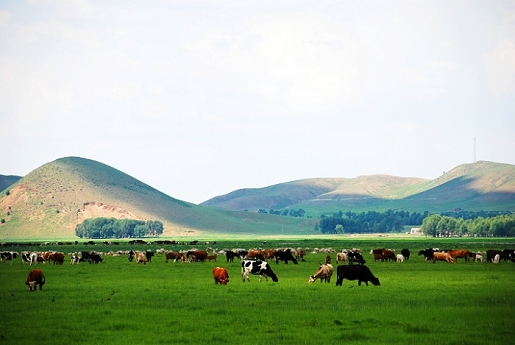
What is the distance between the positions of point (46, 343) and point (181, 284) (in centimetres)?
1778

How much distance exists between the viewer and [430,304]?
29.6 meters

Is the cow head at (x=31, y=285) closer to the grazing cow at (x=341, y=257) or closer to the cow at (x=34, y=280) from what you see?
the cow at (x=34, y=280)

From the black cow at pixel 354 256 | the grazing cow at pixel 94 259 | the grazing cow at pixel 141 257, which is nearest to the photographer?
the black cow at pixel 354 256

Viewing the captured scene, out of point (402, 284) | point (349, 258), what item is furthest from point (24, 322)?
point (349, 258)

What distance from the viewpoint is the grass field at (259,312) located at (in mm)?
22266

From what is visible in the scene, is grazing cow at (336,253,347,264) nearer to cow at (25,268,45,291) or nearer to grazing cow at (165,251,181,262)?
grazing cow at (165,251,181,262)

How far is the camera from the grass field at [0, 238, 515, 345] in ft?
73.0

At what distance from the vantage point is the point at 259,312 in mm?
27266

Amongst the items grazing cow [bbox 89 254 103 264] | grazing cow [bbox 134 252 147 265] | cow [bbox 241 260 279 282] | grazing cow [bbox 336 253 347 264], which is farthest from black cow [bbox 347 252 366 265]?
cow [bbox 241 260 279 282]

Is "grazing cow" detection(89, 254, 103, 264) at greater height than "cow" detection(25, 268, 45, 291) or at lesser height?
greater

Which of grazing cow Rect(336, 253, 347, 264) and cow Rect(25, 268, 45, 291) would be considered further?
grazing cow Rect(336, 253, 347, 264)

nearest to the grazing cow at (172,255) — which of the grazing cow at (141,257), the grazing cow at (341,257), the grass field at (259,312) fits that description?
the grazing cow at (141,257)

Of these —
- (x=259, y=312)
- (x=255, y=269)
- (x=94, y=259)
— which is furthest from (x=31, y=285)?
(x=94, y=259)

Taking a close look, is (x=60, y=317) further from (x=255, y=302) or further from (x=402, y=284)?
(x=402, y=284)
